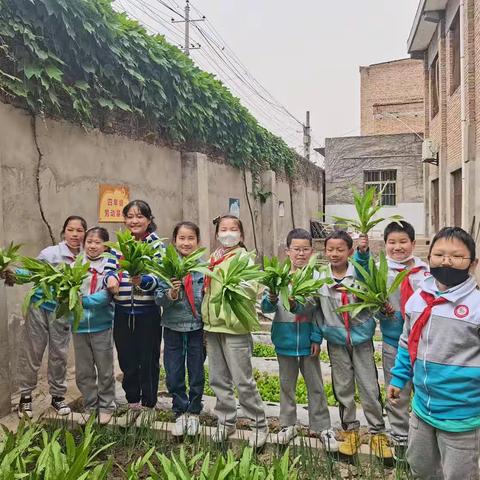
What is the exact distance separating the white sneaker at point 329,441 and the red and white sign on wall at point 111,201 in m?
3.73

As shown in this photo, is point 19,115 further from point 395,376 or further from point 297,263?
point 395,376

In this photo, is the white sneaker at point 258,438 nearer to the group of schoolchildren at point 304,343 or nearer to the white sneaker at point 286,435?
the group of schoolchildren at point 304,343

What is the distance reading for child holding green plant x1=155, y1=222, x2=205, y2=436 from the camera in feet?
12.6

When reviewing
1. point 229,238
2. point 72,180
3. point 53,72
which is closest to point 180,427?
point 229,238

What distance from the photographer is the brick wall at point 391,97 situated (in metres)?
28.3

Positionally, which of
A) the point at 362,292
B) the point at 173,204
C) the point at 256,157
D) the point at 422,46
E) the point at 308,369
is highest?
the point at 422,46

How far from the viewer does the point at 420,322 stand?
2.63 meters

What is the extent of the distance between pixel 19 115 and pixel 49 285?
2065mm

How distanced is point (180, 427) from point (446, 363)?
207 cm

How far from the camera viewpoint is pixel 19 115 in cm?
472

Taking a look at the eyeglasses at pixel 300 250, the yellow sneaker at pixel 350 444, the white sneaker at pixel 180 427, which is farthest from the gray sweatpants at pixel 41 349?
the yellow sneaker at pixel 350 444

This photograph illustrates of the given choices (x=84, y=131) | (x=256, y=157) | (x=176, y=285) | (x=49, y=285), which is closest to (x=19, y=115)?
(x=84, y=131)

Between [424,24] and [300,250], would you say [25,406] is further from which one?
[424,24]

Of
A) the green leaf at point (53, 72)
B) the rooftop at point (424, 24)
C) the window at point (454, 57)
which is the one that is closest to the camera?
the green leaf at point (53, 72)
